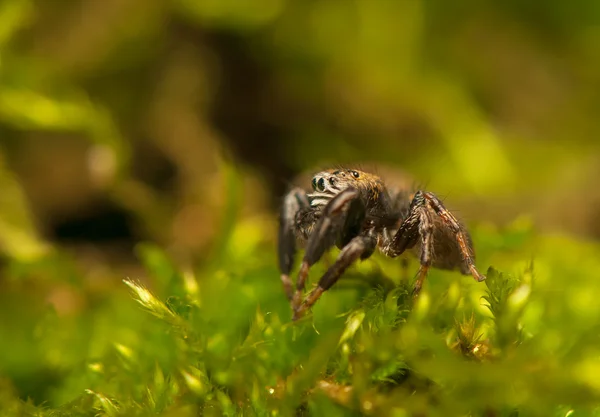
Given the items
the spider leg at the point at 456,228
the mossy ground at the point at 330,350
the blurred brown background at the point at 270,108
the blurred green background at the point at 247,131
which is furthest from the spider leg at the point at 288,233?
the blurred brown background at the point at 270,108

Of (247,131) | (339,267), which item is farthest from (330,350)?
(247,131)

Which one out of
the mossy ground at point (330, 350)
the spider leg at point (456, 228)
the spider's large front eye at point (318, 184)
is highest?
the spider leg at point (456, 228)

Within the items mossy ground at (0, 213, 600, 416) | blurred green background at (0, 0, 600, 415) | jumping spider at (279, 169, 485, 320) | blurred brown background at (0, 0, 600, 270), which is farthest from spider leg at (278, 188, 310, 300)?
blurred brown background at (0, 0, 600, 270)

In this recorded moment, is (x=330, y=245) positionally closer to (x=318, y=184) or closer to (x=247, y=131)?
(x=318, y=184)

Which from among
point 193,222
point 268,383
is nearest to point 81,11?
point 193,222

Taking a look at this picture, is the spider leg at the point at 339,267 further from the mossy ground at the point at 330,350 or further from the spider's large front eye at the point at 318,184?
the spider's large front eye at the point at 318,184

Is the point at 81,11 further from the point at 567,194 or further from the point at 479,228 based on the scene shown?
the point at 567,194

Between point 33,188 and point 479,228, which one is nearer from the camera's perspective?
point 479,228
